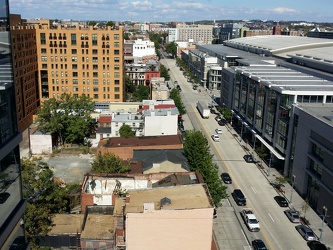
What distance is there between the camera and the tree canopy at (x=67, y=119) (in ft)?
161

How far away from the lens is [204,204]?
2312 cm

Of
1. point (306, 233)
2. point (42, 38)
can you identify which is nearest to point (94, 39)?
point (42, 38)

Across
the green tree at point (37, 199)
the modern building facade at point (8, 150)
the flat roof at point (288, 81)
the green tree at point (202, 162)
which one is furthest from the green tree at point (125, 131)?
the modern building facade at point (8, 150)

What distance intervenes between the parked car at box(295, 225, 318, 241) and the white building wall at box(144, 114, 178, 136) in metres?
23.1

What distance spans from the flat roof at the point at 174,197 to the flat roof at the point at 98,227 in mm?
3045

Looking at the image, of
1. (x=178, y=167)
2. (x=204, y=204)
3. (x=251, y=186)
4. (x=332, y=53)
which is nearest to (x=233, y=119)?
(x=332, y=53)

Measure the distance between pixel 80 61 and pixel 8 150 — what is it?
5882cm

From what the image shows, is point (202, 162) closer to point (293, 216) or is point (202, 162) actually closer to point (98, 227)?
point (293, 216)

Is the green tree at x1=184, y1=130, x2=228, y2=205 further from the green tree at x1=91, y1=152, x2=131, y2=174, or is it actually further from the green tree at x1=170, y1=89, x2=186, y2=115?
the green tree at x1=170, y1=89, x2=186, y2=115

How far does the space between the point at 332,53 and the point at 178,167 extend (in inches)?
1840

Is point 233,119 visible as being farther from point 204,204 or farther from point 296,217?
point 204,204

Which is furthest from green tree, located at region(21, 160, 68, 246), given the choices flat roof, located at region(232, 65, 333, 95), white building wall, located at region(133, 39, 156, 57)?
white building wall, located at region(133, 39, 156, 57)

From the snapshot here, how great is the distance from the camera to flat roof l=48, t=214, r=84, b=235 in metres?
26.7

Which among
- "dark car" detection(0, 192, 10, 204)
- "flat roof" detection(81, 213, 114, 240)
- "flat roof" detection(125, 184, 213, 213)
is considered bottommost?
"flat roof" detection(81, 213, 114, 240)
